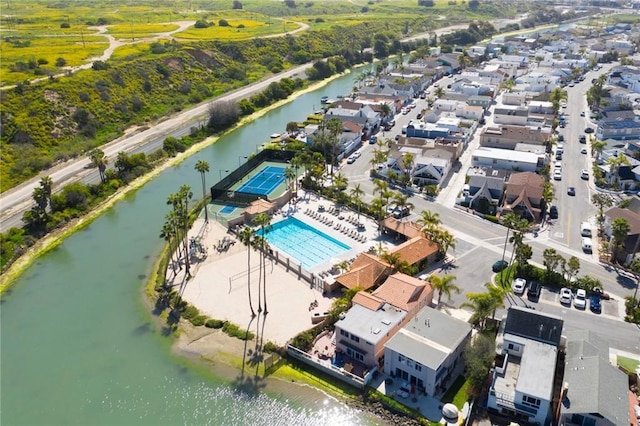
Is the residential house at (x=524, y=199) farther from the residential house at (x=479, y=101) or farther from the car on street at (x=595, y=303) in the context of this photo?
the residential house at (x=479, y=101)

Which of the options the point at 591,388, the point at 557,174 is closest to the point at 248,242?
the point at 591,388

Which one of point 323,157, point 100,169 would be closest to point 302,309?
point 323,157

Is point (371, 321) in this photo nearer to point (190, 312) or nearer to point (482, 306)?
point (482, 306)

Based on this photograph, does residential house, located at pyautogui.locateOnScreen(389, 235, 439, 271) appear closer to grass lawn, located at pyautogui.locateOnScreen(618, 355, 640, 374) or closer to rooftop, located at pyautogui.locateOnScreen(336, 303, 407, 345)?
rooftop, located at pyautogui.locateOnScreen(336, 303, 407, 345)

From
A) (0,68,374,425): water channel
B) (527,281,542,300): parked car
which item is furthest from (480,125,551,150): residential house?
(0,68,374,425): water channel

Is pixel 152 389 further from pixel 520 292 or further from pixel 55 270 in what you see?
pixel 520 292

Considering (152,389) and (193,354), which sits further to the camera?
(193,354)

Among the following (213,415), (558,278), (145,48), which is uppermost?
(145,48)
